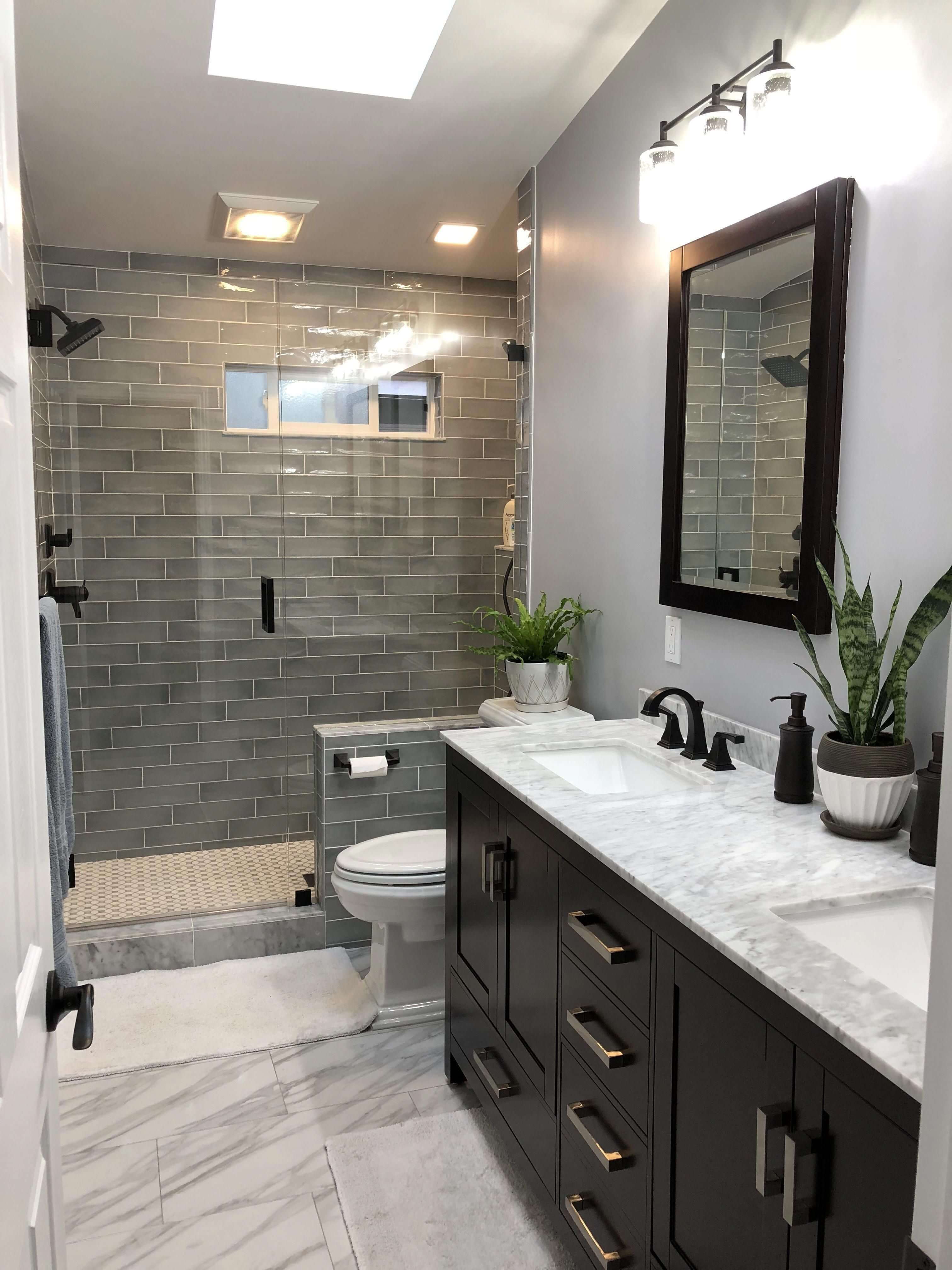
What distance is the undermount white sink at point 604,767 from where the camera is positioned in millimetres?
2236

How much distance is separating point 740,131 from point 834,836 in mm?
1399

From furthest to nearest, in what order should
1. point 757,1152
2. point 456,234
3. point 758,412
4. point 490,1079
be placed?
1. point 456,234
2. point 490,1079
3. point 758,412
4. point 757,1152

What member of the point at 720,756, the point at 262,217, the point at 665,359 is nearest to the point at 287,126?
the point at 262,217

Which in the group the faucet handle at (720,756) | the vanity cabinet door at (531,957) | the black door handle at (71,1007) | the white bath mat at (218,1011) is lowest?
the white bath mat at (218,1011)

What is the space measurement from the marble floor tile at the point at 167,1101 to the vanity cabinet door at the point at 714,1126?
1300 millimetres

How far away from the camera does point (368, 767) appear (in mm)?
3225

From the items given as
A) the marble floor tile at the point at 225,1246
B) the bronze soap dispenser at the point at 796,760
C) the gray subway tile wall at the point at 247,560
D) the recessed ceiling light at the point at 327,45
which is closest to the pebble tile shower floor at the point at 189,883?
the gray subway tile wall at the point at 247,560

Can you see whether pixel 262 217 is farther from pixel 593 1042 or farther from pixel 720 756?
pixel 593 1042

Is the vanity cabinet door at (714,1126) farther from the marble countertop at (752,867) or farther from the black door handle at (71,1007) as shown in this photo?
the black door handle at (71,1007)

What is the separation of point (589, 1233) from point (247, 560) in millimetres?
2396

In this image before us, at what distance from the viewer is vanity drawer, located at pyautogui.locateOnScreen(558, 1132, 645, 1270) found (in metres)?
1.51

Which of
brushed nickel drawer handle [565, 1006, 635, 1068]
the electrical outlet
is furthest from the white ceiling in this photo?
brushed nickel drawer handle [565, 1006, 635, 1068]

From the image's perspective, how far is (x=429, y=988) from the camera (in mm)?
2871

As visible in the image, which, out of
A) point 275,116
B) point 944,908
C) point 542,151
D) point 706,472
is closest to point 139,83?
point 275,116
